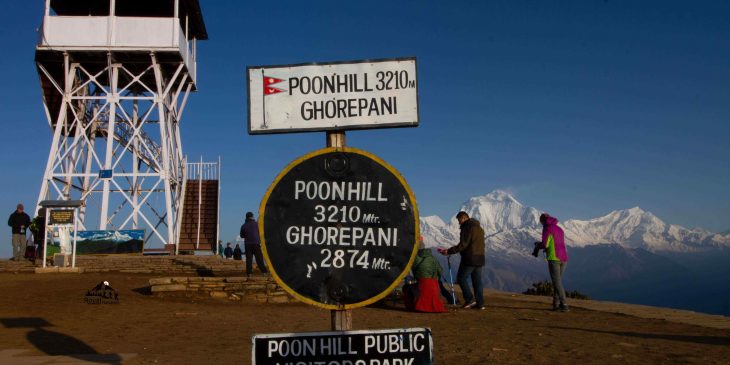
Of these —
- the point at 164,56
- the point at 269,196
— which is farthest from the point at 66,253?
the point at 269,196

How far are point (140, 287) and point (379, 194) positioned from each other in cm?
1388

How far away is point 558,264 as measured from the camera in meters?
12.3

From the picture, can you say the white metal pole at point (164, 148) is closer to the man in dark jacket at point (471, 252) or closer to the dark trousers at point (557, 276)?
the man in dark jacket at point (471, 252)

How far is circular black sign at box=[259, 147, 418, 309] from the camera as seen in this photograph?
3.15 metres

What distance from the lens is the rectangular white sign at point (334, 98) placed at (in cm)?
357

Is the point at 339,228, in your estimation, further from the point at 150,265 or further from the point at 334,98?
the point at 150,265

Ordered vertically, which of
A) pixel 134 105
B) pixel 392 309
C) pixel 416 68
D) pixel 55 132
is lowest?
pixel 392 309

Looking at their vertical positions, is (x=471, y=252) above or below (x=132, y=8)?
below

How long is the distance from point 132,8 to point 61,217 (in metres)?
15.3

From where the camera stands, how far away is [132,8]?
30.3m

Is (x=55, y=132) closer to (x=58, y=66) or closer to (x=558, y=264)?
(x=58, y=66)

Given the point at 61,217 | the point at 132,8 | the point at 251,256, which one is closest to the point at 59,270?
the point at 61,217

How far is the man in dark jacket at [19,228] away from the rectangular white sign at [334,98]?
20.2 meters

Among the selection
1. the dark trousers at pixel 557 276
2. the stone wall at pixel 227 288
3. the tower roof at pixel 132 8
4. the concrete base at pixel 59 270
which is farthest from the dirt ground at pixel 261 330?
the tower roof at pixel 132 8
